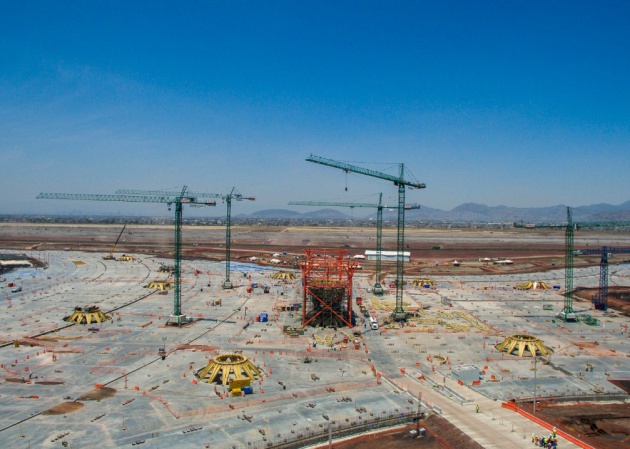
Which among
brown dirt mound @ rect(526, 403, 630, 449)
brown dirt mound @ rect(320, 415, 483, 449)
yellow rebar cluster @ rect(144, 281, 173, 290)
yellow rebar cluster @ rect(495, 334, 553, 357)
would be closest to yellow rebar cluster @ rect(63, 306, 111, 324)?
yellow rebar cluster @ rect(144, 281, 173, 290)

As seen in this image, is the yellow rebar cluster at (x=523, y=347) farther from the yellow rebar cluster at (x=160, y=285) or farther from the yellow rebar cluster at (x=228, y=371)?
the yellow rebar cluster at (x=160, y=285)

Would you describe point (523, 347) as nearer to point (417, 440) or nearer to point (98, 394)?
point (417, 440)

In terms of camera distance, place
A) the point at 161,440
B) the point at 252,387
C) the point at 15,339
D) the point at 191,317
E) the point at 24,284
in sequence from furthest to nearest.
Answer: the point at 24,284 → the point at 191,317 → the point at 15,339 → the point at 252,387 → the point at 161,440

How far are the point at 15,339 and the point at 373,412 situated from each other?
158ft

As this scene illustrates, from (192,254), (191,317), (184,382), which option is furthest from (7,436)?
(192,254)

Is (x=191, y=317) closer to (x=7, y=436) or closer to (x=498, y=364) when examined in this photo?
(x=7, y=436)

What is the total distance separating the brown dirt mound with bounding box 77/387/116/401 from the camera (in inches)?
1704

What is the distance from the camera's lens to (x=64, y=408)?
134ft

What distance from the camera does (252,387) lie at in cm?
4656

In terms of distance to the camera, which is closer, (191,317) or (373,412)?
(373,412)

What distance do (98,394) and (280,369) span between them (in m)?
18.1

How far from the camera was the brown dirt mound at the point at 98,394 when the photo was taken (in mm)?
43281

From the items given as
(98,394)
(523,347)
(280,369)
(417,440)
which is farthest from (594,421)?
(98,394)

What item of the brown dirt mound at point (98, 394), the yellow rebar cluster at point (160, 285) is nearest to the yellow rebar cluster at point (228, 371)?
the brown dirt mound at point (98, 394)
